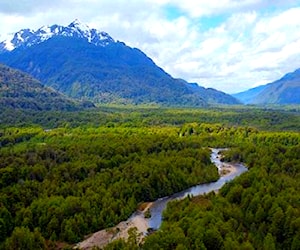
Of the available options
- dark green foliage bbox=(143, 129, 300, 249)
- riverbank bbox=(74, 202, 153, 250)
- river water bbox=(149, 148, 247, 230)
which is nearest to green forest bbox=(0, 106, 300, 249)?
dark green foliage bbox=(143, 129, 300, 249)

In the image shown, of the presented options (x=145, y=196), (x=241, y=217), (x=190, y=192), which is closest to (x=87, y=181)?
(x=145, y=196)

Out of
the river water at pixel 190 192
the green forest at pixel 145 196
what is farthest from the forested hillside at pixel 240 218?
the river water at pixel 190 192

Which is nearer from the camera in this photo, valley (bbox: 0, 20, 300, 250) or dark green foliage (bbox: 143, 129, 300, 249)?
dark green foliage (bbox: 143, 129, 300, 249)

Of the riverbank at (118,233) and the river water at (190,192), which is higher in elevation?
the river water at (190,192)

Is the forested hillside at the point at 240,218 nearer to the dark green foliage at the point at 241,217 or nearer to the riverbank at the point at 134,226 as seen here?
the dark green foliage at the point at 241,217

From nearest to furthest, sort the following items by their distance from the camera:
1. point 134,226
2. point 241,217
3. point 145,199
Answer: point 241,217 → point 134,226 → point 145,199

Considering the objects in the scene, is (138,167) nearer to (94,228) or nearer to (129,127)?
(94,228)

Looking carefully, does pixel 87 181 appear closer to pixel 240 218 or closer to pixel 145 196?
pixel 145 196

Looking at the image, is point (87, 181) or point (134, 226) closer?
point (134, 226)

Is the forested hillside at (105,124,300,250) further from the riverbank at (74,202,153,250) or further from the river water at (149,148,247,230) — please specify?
the riverbank at (74,202,153,250)

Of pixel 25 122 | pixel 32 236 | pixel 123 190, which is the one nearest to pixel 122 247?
pixel 32 236

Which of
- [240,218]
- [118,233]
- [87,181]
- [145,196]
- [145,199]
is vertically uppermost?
[87,181]
